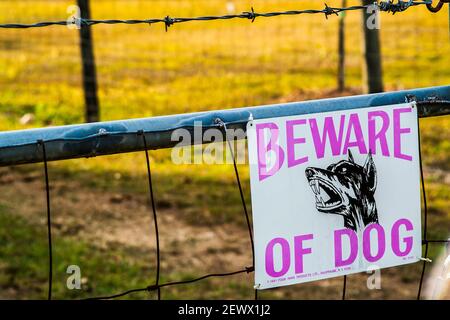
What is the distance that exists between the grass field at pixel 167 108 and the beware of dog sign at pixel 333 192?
3350 mm

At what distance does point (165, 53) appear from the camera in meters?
13.2

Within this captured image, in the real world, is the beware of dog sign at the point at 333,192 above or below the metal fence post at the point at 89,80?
below

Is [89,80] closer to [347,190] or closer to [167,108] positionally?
[167,108]

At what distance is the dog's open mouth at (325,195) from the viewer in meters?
2.91

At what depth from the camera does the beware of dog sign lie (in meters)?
2.85

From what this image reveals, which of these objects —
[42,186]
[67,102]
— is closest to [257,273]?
[42,186]

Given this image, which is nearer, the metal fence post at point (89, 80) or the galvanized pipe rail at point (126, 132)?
the galvanized pipe rail at point (126, 132)

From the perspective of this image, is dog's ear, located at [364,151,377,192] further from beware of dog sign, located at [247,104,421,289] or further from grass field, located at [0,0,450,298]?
grass field, located at [0,0,450,298]

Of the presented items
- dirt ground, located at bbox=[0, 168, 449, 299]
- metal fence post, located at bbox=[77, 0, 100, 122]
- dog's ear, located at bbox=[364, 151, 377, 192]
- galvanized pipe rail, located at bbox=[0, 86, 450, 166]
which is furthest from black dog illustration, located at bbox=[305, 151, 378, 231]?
metal fence post, located at bbox=[77, 0, 100, 122]

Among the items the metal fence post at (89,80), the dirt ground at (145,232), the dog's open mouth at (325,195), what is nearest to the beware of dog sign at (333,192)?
the dog's open mouth at (325,195)

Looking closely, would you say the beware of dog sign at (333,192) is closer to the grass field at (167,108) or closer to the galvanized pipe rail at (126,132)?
the galvanized pipe rail at (126,132)

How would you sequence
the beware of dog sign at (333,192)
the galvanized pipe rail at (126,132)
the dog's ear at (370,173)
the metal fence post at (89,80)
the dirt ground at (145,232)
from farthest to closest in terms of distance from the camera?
the metal fence post at (89,80) < the dirt ground at (145,232) < the dog's ear at (370,173) < the beware of dog sign at (333,192) < the galvanized pipe rail at (126,132)
